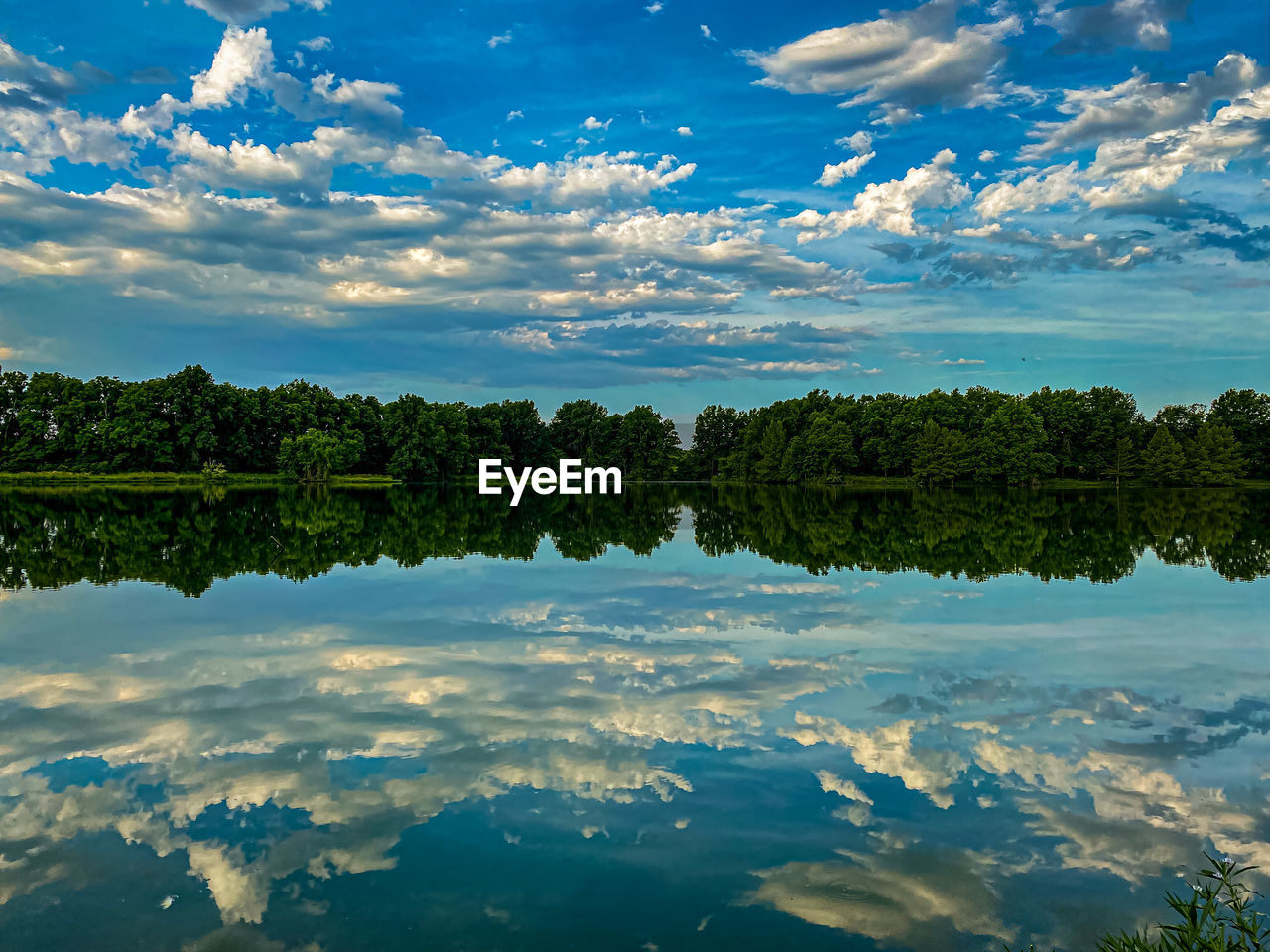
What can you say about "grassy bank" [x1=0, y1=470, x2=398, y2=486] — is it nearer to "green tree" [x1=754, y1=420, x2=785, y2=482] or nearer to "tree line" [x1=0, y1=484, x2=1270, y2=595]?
"tree line" [x1=0, y1=484, x2=1270, y2=595]

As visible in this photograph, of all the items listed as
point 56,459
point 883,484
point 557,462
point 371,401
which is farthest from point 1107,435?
point 56,459

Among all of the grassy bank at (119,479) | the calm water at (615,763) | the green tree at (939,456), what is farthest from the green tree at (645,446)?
the calm water at (615,763)

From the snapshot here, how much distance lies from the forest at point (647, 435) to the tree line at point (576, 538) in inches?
2449

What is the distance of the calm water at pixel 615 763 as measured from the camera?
19.7 ft

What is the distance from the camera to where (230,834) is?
23.1 ft

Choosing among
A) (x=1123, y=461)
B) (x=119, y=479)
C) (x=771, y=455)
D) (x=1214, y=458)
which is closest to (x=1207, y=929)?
(x=119, y=479)

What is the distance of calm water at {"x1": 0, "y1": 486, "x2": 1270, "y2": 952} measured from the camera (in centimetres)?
600

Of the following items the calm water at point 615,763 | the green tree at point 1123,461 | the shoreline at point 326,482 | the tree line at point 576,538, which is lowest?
the calm water at point 615,763

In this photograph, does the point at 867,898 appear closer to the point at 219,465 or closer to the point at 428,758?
the point at 428,758

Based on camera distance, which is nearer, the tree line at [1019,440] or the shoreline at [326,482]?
the shoreline at [326,482]

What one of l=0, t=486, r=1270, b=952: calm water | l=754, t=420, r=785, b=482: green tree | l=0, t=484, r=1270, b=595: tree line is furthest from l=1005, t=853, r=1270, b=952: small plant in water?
l=754, t=420, r=785, b=482: green tree

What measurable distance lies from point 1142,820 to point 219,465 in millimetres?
119666

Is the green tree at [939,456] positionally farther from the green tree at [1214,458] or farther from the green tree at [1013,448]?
the green tree at [1214,458]

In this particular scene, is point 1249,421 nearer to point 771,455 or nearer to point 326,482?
point 771,455
